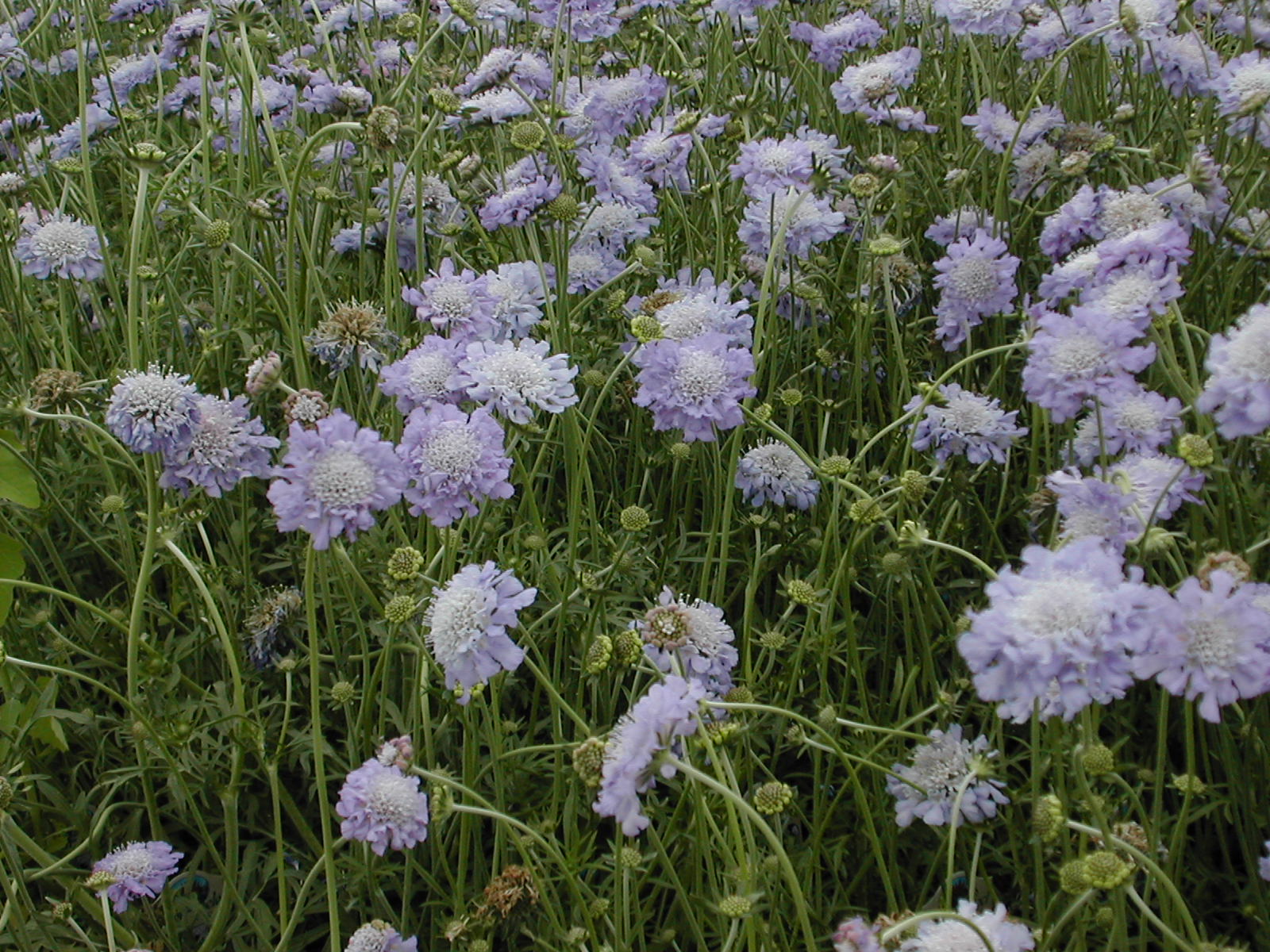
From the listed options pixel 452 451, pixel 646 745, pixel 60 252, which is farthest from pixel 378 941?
pixel 60 252

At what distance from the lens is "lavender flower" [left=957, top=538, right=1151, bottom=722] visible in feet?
3.48

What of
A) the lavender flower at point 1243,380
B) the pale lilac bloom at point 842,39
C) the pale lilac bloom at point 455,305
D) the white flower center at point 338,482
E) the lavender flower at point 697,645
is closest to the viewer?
the lavender flower at point 1243,380

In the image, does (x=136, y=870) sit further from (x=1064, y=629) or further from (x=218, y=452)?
(x=1064, y=629)

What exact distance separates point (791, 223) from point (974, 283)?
1.14ft

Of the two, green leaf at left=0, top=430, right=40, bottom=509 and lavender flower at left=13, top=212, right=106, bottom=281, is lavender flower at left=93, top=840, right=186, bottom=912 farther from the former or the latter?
lavender flower at left=13, top=212, right=106, bottom=281

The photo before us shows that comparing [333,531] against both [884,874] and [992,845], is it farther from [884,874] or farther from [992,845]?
[992,845]

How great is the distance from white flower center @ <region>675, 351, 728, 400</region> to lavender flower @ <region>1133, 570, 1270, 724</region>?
0.75 m

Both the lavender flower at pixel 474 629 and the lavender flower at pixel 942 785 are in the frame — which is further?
the lavender flower at pixel 942 785

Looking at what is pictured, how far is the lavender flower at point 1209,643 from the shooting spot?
1.07 metres

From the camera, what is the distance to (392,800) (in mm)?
1391

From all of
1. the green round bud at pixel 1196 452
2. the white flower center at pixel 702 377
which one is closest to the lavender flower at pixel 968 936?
the green round bud at pixel 1196 452

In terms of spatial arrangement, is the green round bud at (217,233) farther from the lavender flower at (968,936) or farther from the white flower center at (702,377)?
the lavender flower at (968,936)

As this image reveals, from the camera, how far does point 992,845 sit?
1709 mm

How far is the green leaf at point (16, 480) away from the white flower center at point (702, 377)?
92 centimetres
